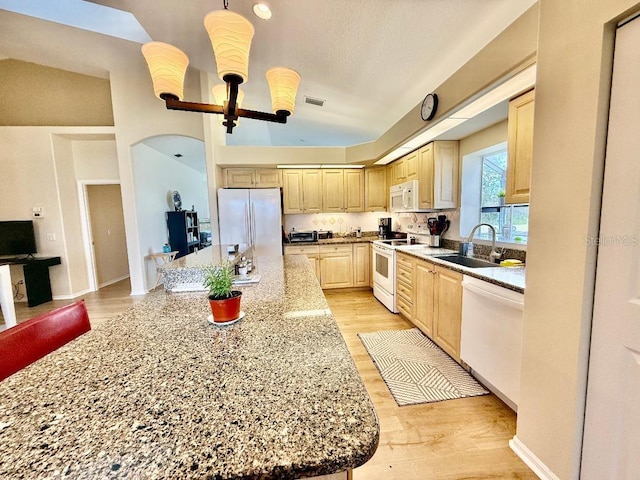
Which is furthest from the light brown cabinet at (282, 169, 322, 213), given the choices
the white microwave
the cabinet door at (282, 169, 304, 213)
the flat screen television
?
the flat screen television

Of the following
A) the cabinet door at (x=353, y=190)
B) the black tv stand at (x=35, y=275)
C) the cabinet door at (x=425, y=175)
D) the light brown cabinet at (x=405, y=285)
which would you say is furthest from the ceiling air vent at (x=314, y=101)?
the black tv stand at (x=35, y=275)

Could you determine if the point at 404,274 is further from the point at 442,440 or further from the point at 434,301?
the point at 442,440

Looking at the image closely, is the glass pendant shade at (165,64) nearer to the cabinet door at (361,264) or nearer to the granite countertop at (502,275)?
the granite countertop at (502,275)

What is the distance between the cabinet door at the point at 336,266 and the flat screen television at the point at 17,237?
483 cm

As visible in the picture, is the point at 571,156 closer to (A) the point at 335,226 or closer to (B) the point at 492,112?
(B) the point at 492,112

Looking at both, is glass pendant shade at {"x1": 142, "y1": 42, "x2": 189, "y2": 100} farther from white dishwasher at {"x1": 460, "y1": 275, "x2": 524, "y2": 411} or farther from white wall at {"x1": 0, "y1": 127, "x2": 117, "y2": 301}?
white wall at {"x1": 0, "y1": 127, "x2": 117, "y2": 301}

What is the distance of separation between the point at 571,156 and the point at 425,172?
83.6 inches

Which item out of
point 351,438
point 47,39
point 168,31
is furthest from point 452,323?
point 47,39

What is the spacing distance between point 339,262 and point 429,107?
2644 millimetres

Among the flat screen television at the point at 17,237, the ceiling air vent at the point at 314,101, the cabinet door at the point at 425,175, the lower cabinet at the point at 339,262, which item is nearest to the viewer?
the cabinet door at the point at 425,175

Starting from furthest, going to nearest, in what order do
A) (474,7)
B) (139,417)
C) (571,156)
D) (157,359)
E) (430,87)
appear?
1. (430,87)
2. (474,7)
3. (571,156)
4. (157,359)
5. (139,417)

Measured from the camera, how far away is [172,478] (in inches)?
17.2

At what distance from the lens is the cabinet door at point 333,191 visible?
4.50 metres

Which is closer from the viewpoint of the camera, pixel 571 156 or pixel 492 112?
pixel 571 156
